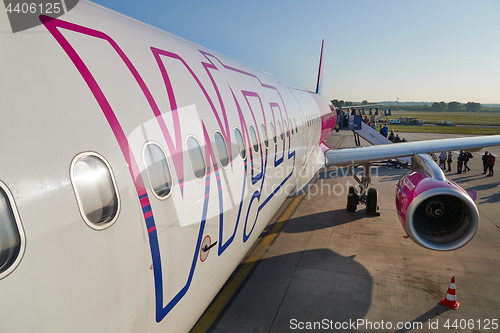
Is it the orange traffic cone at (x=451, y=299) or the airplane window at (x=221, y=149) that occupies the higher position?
the airplane window at (x=221, y=149)

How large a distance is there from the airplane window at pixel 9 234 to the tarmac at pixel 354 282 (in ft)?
15.2

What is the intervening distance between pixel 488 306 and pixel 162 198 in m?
6.87

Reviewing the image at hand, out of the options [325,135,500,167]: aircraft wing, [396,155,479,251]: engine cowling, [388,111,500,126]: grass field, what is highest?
[325,135,500,167]: aircraft wing

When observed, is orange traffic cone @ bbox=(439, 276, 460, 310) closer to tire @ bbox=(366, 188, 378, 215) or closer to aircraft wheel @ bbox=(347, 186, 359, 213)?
tire @ bbox=(366, 188, 378, 215)

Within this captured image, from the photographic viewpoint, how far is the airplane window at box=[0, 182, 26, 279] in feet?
4.89

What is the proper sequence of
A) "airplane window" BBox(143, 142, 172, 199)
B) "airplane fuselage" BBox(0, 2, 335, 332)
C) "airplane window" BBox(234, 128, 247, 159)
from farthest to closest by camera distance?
"airplane window" BBox(234, 128, 247, 159), "airplane window" BBox(143, 142, 172, 199), "airplane fuselage" BBox(0, 2, 335, 332)

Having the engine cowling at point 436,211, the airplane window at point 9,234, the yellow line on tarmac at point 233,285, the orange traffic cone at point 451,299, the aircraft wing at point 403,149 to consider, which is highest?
the airplane window at point 9,234

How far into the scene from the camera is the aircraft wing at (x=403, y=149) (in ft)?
28.7

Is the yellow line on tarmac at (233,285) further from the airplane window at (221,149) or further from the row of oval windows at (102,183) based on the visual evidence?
the row of oval windows at (102,183)

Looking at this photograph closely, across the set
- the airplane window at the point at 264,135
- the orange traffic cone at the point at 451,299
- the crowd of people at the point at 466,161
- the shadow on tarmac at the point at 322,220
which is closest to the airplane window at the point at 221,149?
the airplane window at the point at 264,135

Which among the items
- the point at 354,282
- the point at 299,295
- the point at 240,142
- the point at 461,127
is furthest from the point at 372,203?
the point at 461,127

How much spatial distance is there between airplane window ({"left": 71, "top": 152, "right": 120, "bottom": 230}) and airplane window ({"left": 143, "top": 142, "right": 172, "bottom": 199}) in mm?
402

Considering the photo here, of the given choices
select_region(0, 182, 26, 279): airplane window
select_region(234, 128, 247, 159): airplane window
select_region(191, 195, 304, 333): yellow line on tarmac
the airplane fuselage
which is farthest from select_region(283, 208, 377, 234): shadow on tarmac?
select_region(0, 182, 26, 279): airplane window

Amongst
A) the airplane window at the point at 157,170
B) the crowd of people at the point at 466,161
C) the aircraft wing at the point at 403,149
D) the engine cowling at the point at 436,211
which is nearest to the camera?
the airplane window at the point at 157,170
